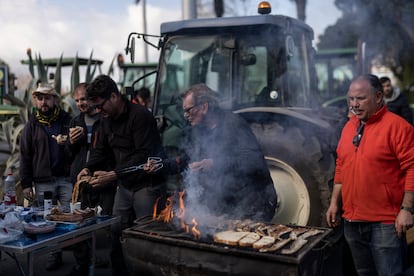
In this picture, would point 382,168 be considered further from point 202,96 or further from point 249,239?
point 202,96

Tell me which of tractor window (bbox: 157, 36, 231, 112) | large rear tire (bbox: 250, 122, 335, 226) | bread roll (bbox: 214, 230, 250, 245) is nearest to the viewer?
bread roll (bbox: 214, 230, 250, 245)

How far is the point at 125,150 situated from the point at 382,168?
2.16m

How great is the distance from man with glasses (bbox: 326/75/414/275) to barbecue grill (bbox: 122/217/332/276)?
1.03ft

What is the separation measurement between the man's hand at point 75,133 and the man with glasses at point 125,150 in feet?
1.36

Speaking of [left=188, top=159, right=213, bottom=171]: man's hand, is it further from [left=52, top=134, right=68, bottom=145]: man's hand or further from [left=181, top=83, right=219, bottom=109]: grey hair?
[left=52, top=134, right=68, bottom=145]: man's hand

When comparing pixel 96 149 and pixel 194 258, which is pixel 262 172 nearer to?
pixel 194 258

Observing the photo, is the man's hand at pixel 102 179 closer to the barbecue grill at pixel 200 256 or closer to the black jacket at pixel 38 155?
the barbecue grill at pixel 200 256

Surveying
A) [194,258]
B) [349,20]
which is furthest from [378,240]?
[349,20]

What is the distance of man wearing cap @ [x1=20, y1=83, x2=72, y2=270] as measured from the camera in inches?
183

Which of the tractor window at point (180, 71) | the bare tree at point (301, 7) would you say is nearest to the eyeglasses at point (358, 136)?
the tractor window at point (180, 71)

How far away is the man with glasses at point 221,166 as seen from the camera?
3.54 m

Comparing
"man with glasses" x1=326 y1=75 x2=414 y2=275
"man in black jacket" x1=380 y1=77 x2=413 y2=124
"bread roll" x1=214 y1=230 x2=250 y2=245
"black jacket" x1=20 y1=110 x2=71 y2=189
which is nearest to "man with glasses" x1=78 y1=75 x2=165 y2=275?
"black jacket" x1=20 y1=110 x2=71 y2=189

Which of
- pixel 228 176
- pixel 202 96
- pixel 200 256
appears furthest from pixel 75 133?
pixel 200 256

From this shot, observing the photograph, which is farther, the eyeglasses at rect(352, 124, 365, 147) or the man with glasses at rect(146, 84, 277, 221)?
the man with glasses at rect(146, 84, 277, 221)
